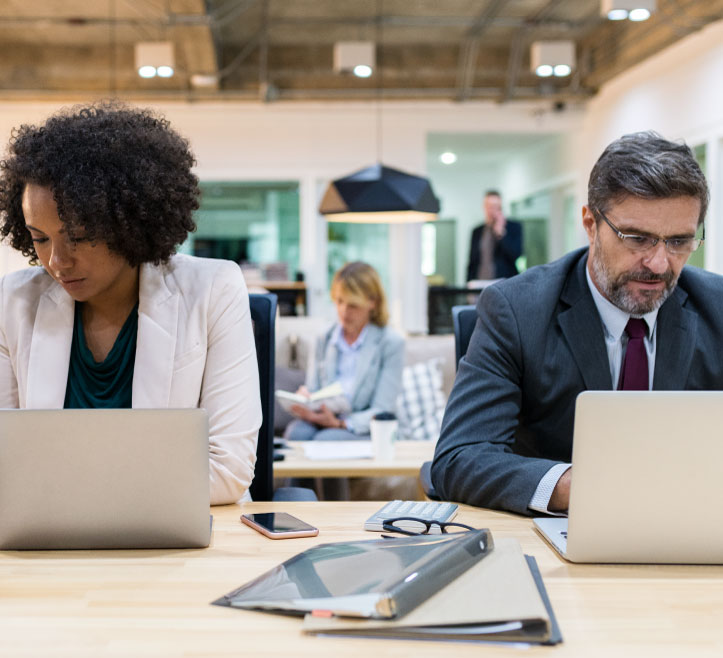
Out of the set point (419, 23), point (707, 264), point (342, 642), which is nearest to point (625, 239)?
point (342, 642)

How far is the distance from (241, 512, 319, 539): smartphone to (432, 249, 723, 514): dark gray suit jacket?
0.41m

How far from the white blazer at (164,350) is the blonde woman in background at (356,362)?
2.37 metres

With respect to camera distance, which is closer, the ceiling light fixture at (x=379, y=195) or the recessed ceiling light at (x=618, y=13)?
the ceiling light fixture at (x=379, y=195)

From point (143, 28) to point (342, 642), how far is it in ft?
26.9

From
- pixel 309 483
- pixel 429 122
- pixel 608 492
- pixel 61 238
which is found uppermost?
pixel 429 122

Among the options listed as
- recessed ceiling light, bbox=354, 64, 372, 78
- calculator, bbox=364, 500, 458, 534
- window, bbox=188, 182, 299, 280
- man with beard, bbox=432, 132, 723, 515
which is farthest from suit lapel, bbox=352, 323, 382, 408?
window, bbox=188, 182, 299, 280

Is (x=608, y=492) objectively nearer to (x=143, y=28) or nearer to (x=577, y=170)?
(x=143, y=28)

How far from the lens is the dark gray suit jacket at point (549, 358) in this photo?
1800 mm

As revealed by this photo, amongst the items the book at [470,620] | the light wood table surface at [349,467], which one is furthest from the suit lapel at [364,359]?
the book at [470,620]

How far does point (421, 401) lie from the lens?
14.3ft

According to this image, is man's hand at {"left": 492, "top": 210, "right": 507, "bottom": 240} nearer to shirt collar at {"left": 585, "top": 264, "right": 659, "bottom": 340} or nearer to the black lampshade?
the black lampshade

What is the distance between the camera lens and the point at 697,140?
701 cm

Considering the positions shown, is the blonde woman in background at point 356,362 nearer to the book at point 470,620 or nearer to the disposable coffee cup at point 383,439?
the disposable coffee cup at point 383,439

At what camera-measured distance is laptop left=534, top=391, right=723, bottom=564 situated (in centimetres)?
115
